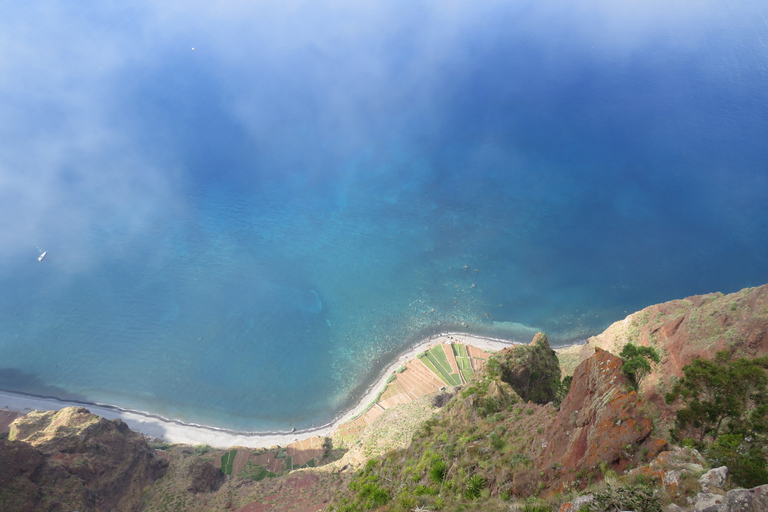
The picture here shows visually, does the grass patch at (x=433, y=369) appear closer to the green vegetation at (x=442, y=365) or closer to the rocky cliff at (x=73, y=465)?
the green vegetation at (x=442, y=365)

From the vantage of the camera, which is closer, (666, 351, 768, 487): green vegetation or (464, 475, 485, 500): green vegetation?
(666, 351, 768, 487): green vegetation

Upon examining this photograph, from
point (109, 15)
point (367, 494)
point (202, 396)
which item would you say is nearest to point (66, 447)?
point (202, 396)

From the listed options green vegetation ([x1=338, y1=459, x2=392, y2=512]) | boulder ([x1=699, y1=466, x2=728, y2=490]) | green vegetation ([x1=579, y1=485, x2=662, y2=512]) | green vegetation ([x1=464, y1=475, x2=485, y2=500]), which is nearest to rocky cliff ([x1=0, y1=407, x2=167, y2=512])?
green vegetation ([x1=338, y1=459, x2=392, y2=512])

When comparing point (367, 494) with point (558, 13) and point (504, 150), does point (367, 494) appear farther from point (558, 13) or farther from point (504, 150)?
point (558, 13)

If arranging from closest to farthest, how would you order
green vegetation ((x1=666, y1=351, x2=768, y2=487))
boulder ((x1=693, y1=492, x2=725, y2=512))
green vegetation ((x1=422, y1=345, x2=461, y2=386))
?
boulder ((x1=693, y1=492, x2=725, y2=512))
green vegetation ((x1=666, y1=351, x2=768, y2=487))
green vegetation ((x1=422, y1=345, x2=461, y2=386))

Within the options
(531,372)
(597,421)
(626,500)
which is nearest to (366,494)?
(597,421)

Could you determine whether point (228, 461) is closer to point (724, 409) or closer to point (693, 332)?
point (724, 409)

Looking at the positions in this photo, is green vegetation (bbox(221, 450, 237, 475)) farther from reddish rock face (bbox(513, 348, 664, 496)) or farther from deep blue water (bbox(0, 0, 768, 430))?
reddish rock face (bbox(513, 348, 664, 496))
